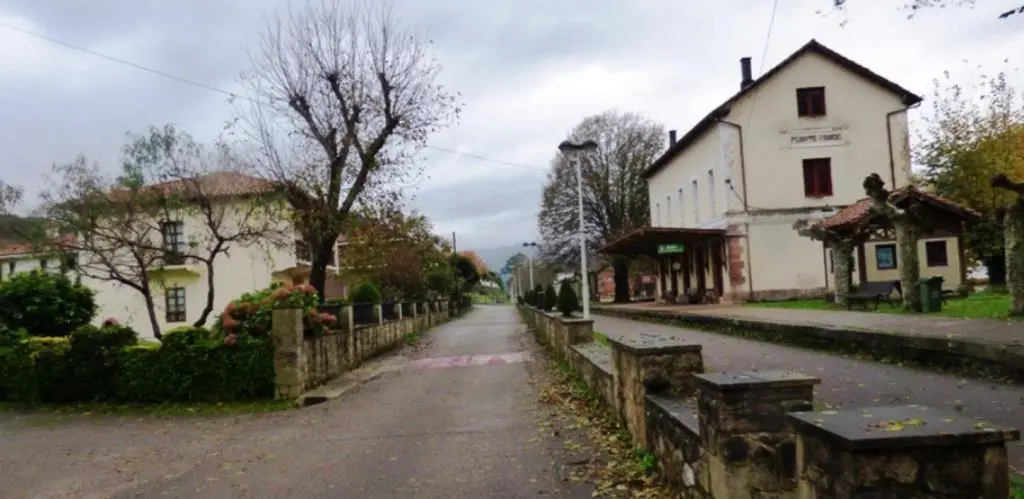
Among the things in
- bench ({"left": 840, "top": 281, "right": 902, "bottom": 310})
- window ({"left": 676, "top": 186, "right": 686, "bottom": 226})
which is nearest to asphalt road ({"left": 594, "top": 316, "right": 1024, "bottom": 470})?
bench ({"left": 840, "top": 281, "right": 902, "bottom": 310})

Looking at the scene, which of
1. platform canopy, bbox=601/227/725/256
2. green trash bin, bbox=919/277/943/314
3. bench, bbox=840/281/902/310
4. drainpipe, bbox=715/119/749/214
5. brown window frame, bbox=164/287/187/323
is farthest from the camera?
brown window frame, bbox=164/287/187/323

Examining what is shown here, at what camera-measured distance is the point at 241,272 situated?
116ft

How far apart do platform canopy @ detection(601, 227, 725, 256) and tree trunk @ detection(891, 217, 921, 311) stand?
1371 centimetres

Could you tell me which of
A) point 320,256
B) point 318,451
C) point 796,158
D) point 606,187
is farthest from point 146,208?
point 606,187

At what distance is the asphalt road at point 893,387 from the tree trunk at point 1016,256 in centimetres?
321

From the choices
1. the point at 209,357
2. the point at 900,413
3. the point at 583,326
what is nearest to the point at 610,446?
the point at 900,413

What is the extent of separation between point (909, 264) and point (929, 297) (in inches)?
30.9

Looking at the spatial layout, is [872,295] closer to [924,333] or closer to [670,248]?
[924,333]

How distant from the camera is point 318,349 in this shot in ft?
47.1

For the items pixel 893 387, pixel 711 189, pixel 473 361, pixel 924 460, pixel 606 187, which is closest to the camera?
pixel 924 460

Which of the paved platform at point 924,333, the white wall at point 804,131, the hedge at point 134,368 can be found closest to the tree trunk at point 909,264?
the paved platform at point 924,333

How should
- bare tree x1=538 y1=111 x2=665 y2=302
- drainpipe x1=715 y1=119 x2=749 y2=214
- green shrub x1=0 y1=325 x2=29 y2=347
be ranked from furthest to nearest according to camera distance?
bare tree x1=538 y1=111 x2=665 y2=302 < drainpipe x1=715 y1=119 x2=749 y2=214 < green shrub x1=0 y1=325 x2=29 y2=347

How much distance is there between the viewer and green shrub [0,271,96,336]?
15.0 meters

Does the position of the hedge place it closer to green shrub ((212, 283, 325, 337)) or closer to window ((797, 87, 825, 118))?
green shrub ((212, 283, 325, 337))
